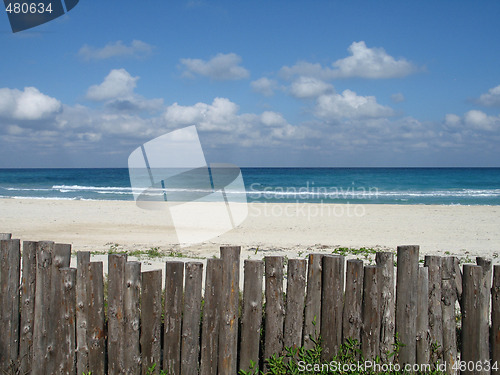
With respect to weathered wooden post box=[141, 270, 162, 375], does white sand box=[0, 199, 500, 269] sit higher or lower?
lower

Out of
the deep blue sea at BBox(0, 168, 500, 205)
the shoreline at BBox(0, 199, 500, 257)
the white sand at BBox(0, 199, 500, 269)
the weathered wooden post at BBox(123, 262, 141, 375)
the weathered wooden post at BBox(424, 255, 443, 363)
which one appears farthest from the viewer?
the deep blue sea at BBox(0, 168, 500, 205)

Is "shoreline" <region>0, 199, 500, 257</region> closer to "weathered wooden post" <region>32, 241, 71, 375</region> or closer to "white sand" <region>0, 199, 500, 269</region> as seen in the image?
"white sand" <region>0, 199, 500, 269</region>

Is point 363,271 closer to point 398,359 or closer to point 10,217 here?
point 398,359

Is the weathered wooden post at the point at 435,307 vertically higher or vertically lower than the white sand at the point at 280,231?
higher

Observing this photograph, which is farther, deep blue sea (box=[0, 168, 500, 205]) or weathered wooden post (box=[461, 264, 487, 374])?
deep blue sea (box=[0, 168, 500, 205])

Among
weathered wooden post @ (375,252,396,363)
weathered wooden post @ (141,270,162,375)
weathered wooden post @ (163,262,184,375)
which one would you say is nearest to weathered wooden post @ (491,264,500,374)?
weathered wooden post @ (375,252,396,363)

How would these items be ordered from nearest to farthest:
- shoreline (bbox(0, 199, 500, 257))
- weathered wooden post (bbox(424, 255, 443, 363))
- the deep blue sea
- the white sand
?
weathered wooden post (bbox(424, 255, 443, 363)) → the white sand → shoreline (bbox(0, 199, 500, 257)) → the deep blue sea

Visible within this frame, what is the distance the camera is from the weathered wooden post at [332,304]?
3.40m

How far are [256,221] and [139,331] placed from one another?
13945 mm

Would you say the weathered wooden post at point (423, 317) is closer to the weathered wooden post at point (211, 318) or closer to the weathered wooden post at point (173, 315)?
the weathered wooden post at point (211, 318)

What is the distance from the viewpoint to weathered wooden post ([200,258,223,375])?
3.40 meters

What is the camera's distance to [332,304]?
3.42 m

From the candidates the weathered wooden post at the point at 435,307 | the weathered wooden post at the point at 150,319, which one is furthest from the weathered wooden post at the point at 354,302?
the weathered wooden post at the point at 150,319

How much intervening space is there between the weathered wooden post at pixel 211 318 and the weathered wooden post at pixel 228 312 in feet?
0.12
